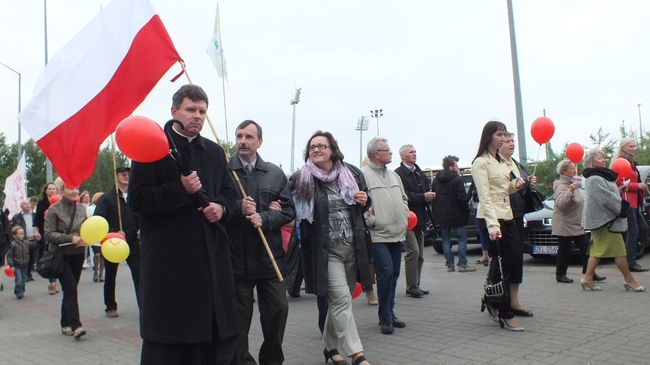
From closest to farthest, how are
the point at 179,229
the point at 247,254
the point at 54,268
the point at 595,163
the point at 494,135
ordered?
the point at 179,229, the point at 247,254, the point at 494,135, the point at 54,268, the point at 595,163

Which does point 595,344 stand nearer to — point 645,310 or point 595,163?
point 645,310

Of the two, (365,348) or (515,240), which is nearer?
(365,348)

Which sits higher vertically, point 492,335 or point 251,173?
point 251,173

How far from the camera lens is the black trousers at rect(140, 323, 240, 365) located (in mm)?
3068

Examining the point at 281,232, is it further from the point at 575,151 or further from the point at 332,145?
the point at 575,151

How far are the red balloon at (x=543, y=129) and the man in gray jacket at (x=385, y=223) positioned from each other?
206cm

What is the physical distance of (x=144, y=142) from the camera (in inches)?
117

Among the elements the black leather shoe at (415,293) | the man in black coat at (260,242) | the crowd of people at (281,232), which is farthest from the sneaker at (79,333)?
the black leather shoe at (415,293)

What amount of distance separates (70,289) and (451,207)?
6.57 meters

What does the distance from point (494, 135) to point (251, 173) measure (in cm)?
271

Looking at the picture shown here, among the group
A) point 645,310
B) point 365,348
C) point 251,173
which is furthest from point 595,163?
point 251,173

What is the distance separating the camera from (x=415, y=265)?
27.7ft

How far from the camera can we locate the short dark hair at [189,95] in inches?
133

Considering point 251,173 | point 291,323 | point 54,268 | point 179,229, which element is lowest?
point 291,323
